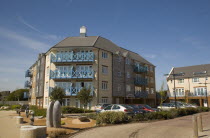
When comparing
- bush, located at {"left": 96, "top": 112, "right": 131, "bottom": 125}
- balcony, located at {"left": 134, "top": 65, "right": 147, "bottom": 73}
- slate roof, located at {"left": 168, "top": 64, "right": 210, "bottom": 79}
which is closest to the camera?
bush, located at {"left": 96, "top": 112, "right": 131, "bottom": 125}

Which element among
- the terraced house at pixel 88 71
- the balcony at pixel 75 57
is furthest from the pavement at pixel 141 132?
the balcony at pixel 75 57

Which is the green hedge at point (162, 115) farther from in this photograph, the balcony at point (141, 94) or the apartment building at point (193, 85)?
the apartment building at point (193, 85)

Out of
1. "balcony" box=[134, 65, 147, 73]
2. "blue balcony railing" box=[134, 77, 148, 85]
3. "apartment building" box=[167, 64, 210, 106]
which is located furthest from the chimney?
"apartment building" box=[167, 64, 210, 106]

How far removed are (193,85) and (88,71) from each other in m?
31.5

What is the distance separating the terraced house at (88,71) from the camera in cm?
3053

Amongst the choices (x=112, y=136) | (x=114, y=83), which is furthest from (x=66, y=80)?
(x=112, y=136)

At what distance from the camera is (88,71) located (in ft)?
99.5

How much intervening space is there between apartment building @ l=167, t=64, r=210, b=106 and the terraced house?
1767 cm

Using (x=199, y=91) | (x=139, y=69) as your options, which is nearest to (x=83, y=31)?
(x=139, y=69)

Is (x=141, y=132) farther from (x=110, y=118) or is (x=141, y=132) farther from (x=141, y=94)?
(x=141, y=94)

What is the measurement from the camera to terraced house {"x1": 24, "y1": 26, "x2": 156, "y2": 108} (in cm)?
3053

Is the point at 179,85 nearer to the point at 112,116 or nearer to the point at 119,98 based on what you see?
the point at 119,98

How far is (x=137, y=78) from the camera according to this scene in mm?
39938

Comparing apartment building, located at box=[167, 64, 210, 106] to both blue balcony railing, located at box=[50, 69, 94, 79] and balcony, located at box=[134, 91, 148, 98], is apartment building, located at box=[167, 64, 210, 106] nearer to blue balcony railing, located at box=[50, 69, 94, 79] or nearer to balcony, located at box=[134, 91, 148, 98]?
balcony, located at box=[134, 91, 148, 98]
